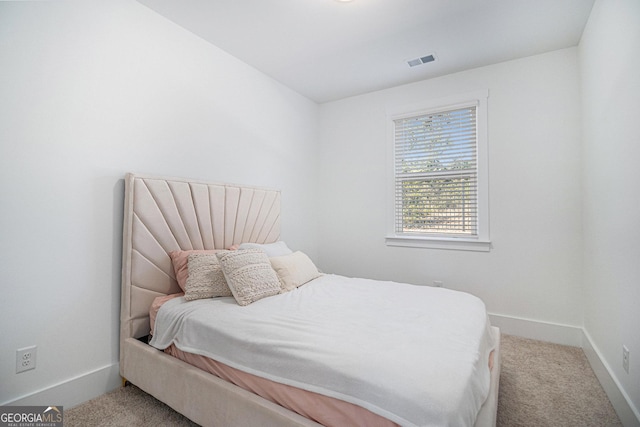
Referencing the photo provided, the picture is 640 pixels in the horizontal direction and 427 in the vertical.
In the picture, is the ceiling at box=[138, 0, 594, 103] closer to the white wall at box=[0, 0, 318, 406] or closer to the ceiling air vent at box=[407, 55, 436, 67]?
the ceiling air vent at box=[407, 55, 436, 67]

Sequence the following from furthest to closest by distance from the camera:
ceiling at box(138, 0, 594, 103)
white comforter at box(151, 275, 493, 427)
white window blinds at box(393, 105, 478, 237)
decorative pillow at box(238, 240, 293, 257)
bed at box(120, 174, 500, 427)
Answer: white window blinds at box(393, 105, 478, 237) < decorative pillow at box(238, 240, 293, 257) < ceiling at box(138, 0, 594, 103) < bed at box(120, 174, 500, 427) < white comforter at box(151, 275, 493, 427)

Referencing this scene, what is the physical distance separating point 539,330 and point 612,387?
98 centimetres

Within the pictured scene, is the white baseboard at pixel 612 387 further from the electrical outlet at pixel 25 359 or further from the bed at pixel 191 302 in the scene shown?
the electrical outlet at pixel 25 359

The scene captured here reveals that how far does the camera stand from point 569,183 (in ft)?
8.70

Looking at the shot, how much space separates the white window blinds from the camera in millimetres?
3123

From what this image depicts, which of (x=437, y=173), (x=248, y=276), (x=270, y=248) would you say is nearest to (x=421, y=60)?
(x=437, y=173)

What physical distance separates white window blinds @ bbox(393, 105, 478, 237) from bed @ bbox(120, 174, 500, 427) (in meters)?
1.21

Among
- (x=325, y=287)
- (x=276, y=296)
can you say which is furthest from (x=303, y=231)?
(x=276, y=296)

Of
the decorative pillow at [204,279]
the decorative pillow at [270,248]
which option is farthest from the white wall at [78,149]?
the decorative pillow at [270,248]

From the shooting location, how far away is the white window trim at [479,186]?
118 inches

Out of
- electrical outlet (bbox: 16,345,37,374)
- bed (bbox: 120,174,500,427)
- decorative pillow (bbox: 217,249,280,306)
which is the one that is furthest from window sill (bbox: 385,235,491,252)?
electrical outlet (bbox: 16,345,37,374)

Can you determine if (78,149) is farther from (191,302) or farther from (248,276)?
(248,276)

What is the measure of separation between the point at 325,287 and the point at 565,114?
268 centimetres

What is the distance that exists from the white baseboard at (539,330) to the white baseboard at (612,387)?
0.20 m
